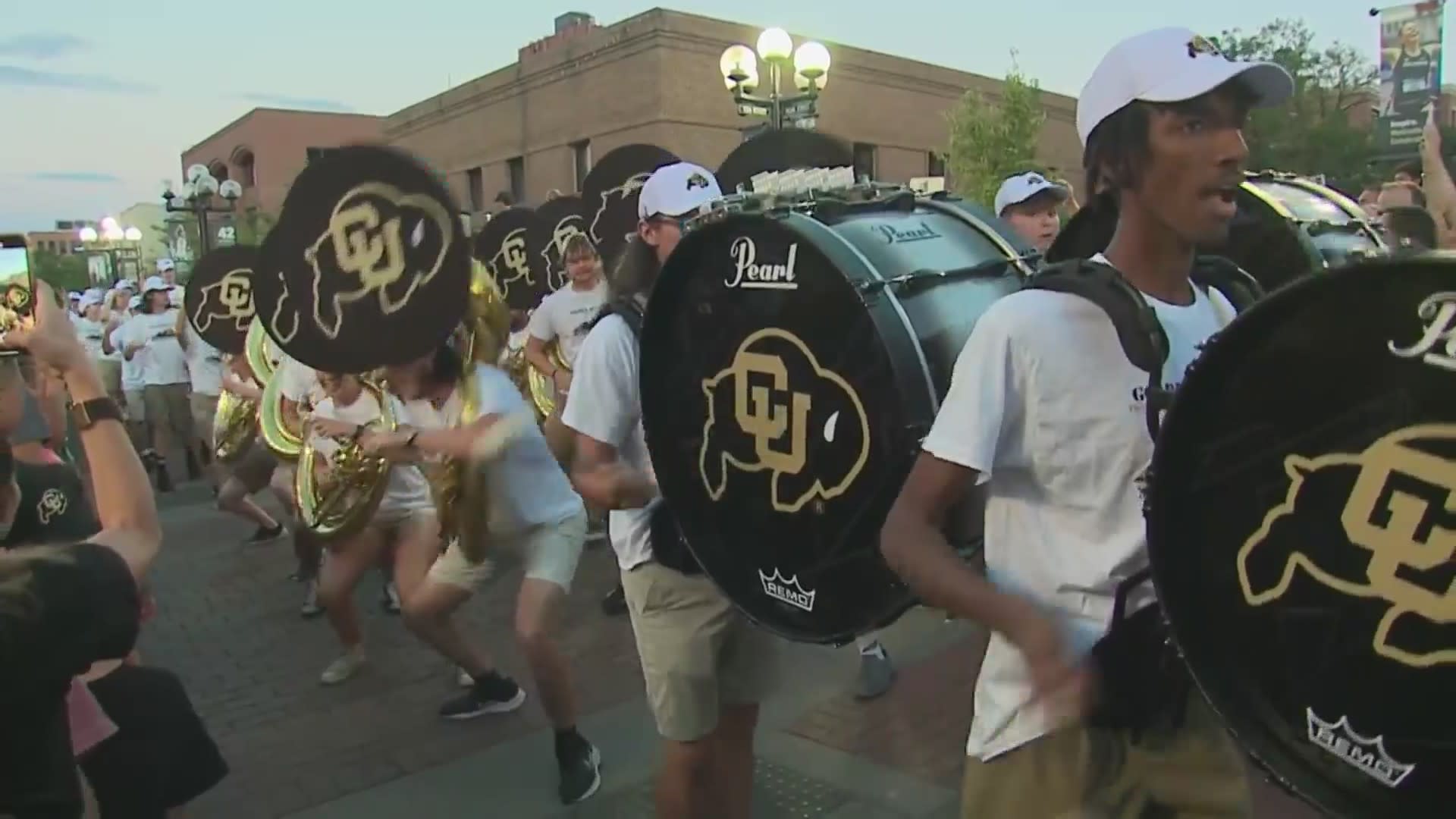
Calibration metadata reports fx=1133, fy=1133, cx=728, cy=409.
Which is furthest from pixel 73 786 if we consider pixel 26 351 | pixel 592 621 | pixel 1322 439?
pixel 592 621

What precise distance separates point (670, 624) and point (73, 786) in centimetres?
146

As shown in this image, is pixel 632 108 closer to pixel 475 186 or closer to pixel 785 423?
pixel 475 186

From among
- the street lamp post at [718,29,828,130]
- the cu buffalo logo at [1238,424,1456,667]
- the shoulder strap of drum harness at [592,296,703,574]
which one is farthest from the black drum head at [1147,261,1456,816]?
the street lamp post at [718,29,828,130]

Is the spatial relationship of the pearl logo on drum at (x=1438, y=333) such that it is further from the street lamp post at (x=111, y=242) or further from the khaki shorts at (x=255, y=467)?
the street lamp post at (x=111, y=242)

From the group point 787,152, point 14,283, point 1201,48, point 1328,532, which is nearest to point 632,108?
point 787,152

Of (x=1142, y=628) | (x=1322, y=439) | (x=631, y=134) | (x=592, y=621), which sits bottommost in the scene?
(x=592, y=621)

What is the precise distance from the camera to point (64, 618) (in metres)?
1.90

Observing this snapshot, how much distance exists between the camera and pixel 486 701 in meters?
5.03

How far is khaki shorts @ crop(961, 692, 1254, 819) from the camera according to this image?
186cm

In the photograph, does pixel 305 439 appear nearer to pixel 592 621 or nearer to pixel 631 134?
pixel 592 621

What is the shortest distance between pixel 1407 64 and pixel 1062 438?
14020mm

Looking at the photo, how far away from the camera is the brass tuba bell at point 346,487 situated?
5070 mm

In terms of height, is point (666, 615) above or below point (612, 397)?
below

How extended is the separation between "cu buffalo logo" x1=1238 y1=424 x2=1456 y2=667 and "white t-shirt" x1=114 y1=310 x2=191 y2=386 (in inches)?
467
